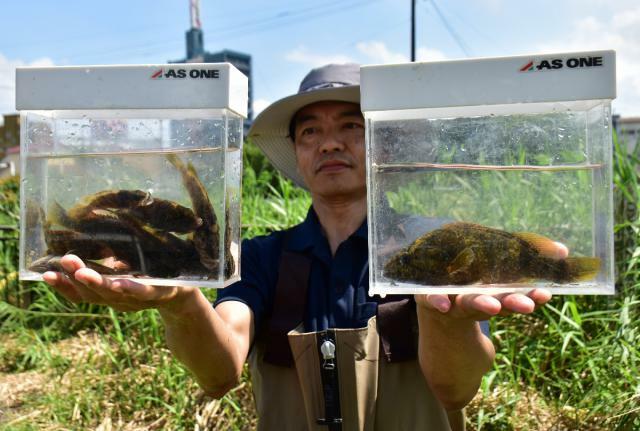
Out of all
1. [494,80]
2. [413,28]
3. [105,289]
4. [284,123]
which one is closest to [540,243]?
[494,80]

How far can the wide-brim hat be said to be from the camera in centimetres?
254

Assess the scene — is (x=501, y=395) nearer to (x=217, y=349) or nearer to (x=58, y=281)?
(x=217, y=349)

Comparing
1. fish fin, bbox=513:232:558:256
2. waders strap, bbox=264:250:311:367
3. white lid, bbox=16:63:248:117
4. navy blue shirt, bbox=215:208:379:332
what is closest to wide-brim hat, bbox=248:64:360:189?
navy blue shirt, bbox=215:208:379:332

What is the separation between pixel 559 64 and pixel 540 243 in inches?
20.0

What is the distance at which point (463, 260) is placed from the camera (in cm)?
169

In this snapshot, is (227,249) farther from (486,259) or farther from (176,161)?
(486,259)

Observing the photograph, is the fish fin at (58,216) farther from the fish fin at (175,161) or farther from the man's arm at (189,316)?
the fish fin at (175,161)

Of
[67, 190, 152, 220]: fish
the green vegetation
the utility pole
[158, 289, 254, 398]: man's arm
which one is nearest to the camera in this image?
[67, 190, 152, 220]: fish

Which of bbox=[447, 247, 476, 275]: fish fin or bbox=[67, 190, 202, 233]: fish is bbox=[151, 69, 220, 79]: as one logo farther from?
bbox=[447, 247, 476, 275]: fish fin

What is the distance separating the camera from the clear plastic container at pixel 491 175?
1.63 metres

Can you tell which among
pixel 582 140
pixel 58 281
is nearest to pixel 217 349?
pixel 58 281

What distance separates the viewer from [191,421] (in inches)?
151

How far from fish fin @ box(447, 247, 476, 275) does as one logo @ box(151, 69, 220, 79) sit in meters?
0.88

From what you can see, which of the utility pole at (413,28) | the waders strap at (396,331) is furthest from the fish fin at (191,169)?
the utility pole at (413,28)
